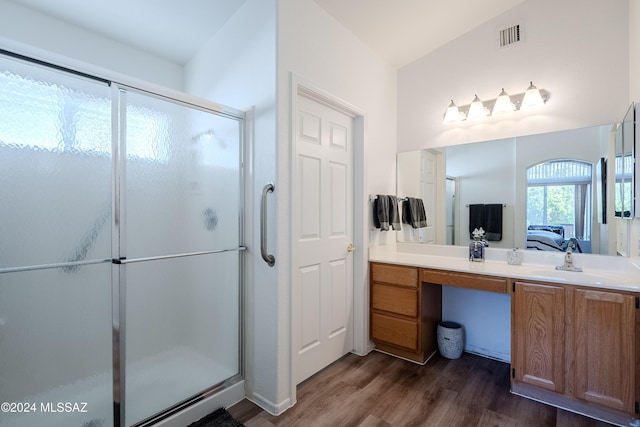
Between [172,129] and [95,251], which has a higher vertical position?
[172,129]

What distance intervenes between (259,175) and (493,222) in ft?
6.54

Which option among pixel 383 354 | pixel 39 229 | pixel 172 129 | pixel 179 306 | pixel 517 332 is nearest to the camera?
pixel 39 229

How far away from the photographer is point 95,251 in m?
1.59

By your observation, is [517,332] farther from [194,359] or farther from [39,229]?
[39,229]

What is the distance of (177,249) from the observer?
1943 mm

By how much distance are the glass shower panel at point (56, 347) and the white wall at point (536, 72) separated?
111 inches

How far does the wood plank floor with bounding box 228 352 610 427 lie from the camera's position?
180 cm

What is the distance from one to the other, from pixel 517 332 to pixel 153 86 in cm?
269

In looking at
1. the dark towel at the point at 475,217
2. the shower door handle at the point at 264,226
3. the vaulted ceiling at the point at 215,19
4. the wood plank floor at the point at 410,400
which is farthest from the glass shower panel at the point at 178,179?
the dark towel at the point at 475,217

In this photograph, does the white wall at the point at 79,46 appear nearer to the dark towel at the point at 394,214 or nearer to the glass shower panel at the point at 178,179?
the glass shower panel at the point at 178,179

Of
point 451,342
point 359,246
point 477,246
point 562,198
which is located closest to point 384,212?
point 359,246

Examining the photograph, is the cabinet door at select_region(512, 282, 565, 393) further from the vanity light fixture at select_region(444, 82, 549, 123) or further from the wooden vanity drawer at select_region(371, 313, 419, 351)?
the vanity light fixture at select_region(444, 82, 549, 123)

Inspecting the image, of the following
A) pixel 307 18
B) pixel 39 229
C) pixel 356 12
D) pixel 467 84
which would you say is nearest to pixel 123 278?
pixel 39 229

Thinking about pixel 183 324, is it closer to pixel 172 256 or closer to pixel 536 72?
pixel 172 256
